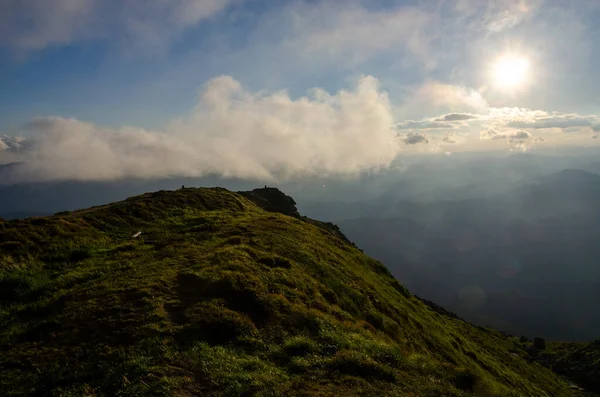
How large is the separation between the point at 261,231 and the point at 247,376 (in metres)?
29.9

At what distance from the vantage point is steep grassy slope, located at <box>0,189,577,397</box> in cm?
1553

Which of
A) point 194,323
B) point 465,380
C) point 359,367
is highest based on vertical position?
point 194,323

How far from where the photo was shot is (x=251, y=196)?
123 metres

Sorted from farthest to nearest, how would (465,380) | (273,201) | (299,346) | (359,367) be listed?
(273,201)
(465,380)
(299,346)
(359,367)

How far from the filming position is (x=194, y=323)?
788 inches

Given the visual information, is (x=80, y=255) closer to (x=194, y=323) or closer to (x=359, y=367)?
(x=194, y=323)

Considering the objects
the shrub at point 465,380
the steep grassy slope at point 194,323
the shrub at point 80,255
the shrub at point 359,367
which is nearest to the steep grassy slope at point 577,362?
the steep grassy slope at point 194,323

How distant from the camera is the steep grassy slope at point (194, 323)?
1553cm

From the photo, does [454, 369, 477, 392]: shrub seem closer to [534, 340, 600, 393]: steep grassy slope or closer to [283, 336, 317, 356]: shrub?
[283, 336, 317, 356]: shrub

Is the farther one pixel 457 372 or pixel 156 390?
pixel 457 372

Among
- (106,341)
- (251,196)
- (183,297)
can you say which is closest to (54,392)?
(106,341)

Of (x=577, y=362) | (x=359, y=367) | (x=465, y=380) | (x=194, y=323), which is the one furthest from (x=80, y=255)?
(x=577, y=362)

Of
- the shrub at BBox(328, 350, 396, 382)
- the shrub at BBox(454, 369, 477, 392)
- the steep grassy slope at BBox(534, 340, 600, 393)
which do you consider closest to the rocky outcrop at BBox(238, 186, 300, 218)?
the steep grassy slope at BBox(534, 340, 600, 393)

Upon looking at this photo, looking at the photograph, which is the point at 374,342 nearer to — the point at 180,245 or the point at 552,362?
the point at 180,245
